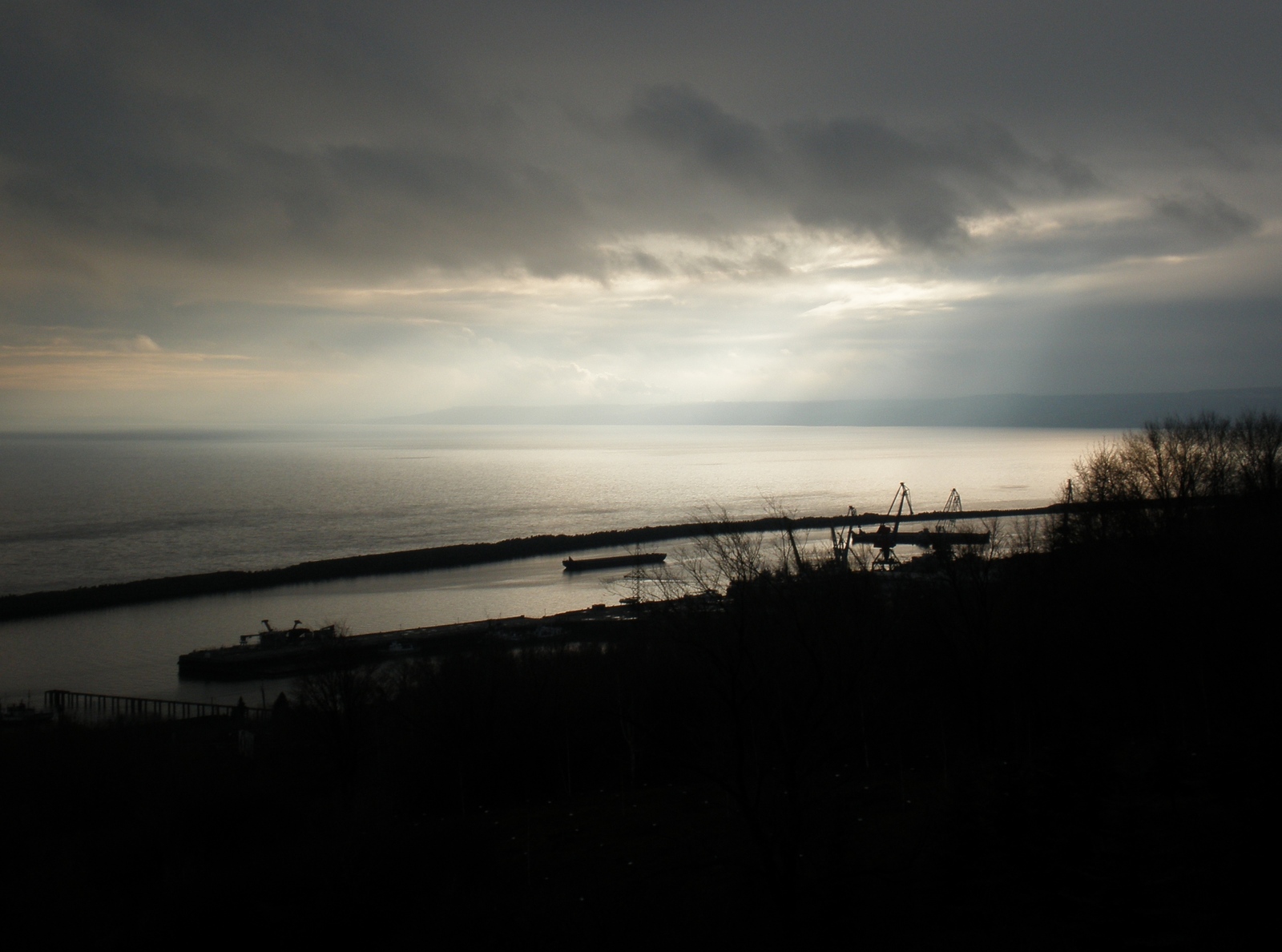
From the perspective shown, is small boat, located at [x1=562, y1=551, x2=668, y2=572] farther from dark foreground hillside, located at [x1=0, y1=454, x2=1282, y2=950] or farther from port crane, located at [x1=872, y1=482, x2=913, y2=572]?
dark foreground hillside, located at [x1=0, y1=454, x2=1282, y2=950]

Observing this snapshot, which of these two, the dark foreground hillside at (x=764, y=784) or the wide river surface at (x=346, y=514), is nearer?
the dark foreground hillside at (x=764, y=784)

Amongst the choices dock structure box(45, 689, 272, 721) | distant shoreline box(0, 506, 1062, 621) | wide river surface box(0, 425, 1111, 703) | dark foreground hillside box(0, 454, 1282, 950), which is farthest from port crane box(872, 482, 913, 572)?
dock structure box(45, 689, 272, 721)

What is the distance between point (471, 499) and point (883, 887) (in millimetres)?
56179

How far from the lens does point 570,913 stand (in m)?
6.19

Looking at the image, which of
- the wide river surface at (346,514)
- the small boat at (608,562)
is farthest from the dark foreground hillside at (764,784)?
the small boat at (608,562)

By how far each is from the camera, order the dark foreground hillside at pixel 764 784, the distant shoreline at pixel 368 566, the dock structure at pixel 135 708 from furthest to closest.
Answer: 1. the distant shoreline at pixel 368 566
2. the dock structure at pixel 135 708
3. the dark foreground hillside at pixel 764 784

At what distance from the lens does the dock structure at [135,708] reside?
16.4 metres

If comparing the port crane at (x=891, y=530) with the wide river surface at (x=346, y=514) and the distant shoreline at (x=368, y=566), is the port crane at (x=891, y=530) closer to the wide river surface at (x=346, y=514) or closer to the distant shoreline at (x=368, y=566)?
the distant shoreline at (x=368, y=566)

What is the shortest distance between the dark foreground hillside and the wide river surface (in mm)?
3867

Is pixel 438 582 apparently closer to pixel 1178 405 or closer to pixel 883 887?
pixel 883 887

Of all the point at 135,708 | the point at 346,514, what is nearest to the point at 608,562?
the point at 346,514

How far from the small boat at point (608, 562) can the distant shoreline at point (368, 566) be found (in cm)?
207

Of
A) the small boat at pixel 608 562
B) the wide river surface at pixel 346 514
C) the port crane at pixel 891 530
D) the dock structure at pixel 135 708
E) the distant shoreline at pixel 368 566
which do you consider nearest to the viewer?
the dock structure at pixel 135 708

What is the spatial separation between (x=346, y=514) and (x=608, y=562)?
21.1m
